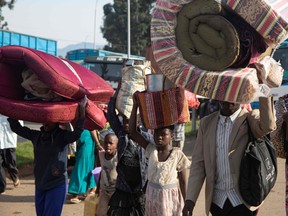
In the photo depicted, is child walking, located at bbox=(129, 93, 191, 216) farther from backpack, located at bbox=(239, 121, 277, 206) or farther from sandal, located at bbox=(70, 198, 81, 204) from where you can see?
sandal, located at bbox=(70, 198, 81, 204)

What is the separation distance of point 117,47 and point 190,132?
29499 mm

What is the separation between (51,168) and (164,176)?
1052 millimetres

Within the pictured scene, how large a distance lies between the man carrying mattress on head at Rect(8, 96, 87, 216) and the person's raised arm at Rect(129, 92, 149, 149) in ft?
1.51

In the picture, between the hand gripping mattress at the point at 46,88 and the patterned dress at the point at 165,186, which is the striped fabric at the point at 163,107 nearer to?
the patterned dress at the point at 165,186

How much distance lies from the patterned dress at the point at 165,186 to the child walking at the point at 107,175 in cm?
89

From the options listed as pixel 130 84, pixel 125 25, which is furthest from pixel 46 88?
pixel 125 25

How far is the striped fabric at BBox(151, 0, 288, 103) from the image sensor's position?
9.45ft

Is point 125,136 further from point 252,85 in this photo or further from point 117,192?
point 252,85

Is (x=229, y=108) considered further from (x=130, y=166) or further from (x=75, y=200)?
(x=75, y=200)

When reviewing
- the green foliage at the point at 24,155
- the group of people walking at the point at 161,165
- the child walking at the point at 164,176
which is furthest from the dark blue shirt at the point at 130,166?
the green foliage at the point at 24,155

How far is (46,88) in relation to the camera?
4070 millimetres

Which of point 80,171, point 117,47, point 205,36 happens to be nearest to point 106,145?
point 80,171

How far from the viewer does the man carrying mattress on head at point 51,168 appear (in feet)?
13.9

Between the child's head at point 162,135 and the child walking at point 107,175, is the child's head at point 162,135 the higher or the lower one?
the higher one
